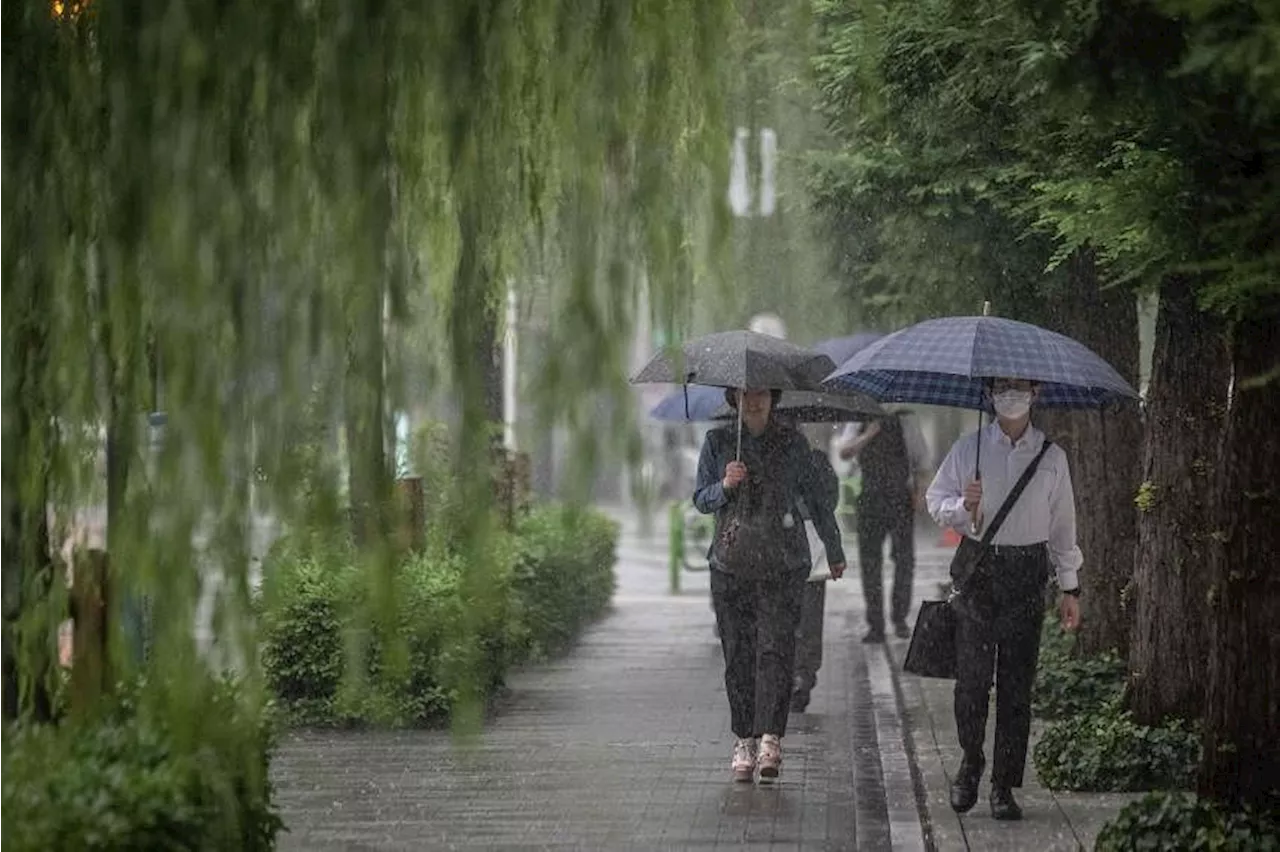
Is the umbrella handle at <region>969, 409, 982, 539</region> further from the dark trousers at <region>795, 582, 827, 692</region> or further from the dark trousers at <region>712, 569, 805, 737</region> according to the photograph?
the dark trousers at <region>795, 582, 827, 692</region>

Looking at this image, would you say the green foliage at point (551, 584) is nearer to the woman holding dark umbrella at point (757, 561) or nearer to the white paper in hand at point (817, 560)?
the white paper in hand at point (817, 560)

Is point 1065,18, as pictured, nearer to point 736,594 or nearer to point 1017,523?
point 1017,523

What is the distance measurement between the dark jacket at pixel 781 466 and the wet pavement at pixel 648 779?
3.09 feet

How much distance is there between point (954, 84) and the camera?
11305mm

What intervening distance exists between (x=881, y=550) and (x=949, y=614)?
8103 mm

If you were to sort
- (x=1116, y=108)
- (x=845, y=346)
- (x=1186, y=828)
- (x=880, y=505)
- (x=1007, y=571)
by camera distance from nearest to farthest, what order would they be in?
(x=1116, y=108)
(x=1186, y=828)
(x=1007, y=571)
(x=880, y=505)
(x=845, y=346)

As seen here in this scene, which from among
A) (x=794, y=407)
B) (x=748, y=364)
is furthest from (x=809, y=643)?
(x=748, y=364)

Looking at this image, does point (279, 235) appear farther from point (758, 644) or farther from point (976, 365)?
point (758, 644)

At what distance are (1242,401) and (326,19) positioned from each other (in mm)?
3869

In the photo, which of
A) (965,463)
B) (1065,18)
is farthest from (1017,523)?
(1065,18)

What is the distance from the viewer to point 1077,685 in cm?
1402

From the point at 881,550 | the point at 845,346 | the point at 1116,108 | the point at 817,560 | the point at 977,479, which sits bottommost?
the point at 881,550

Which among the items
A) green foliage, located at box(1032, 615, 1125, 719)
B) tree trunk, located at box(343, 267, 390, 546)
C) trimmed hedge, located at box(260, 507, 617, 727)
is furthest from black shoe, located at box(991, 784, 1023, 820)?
tree trunk, located at box(343, 267, 390, 546)

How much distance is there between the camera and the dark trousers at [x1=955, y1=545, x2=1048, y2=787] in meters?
10.4
